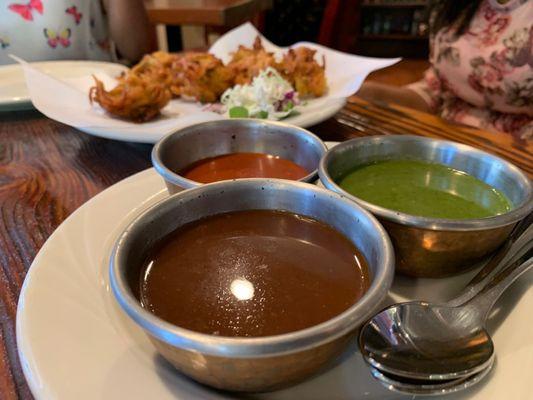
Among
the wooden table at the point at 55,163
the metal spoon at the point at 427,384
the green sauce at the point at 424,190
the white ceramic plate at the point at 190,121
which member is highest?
the metal spoon at the point at 427,384

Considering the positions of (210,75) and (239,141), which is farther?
(210,75)

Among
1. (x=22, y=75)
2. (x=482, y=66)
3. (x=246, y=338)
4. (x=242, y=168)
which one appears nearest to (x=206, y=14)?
(x=22, y=75)

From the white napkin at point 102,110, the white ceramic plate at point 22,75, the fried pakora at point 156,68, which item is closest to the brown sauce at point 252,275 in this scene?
the white napkin at point 102,110

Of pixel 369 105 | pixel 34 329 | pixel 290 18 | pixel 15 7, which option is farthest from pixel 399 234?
pixel 290 18

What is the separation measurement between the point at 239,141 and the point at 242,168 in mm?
162

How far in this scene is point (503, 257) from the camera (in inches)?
44.9

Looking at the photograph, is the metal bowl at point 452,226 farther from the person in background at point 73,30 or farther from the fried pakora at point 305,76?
the person in background at point 73,30

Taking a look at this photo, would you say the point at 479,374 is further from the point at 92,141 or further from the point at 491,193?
the point at 92,141

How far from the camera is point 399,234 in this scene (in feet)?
3.68

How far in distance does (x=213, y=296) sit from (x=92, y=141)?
1.33m

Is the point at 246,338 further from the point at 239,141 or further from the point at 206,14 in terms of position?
the point at 206,14

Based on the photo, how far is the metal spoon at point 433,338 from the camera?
0.86 m

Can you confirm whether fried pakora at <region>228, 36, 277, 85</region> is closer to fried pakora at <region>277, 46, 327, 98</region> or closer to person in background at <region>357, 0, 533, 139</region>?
fried pakora at <region>277, 46, 327, 98</region>

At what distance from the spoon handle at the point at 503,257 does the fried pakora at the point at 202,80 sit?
1550 millimetres
